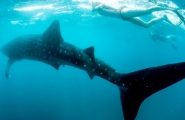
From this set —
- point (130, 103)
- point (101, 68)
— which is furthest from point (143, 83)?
point (101, 68)

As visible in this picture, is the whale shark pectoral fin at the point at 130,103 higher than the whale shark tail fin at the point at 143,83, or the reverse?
the whale shark tail fin at the point at 143,83

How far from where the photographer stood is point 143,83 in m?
4.41

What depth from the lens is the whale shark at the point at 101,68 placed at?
4070 mm

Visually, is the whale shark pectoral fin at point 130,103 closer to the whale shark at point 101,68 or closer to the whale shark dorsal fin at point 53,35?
the whale shark at point 101,68

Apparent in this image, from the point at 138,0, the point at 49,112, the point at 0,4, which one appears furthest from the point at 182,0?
the point at 49,112

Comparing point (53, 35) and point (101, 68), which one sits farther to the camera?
point (53, 35)

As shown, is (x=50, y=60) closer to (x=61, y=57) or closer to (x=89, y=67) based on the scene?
(x=61, y=57)

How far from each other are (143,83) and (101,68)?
1.23 m

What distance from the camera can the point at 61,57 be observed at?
5777 millimetres

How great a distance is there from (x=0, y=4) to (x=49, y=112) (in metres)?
17.7

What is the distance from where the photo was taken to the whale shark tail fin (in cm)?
386

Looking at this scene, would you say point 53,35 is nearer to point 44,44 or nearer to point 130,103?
point 44,44

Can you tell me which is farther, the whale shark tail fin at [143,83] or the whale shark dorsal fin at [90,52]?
the whale shark dorsal fin at [90,52]

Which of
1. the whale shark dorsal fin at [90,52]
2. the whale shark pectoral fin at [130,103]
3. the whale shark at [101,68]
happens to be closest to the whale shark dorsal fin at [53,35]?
the whale shark at [101,68]
